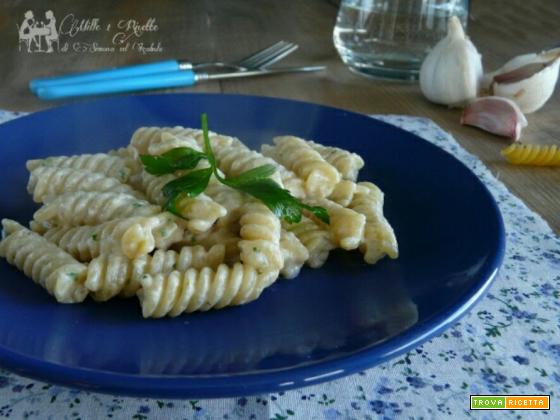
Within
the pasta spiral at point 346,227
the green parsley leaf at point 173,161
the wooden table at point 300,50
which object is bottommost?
the wooden table at point 300,50

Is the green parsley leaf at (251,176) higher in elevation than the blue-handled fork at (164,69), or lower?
higher

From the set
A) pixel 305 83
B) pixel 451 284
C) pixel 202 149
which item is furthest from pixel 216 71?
pixel 451 284

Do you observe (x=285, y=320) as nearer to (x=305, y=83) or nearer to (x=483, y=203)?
(x=483, y=203)

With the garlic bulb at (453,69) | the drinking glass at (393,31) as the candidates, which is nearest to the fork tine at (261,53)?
the drinking glass at (393,31)

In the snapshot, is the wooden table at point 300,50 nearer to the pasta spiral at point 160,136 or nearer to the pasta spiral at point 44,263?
the pasta spiral at point 160,136

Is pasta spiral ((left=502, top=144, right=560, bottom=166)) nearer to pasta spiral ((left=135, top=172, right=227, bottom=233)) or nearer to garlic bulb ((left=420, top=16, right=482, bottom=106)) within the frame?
garlic bulb ((left=420, top=16, right=482, bottom=106))

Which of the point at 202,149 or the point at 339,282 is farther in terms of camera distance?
the point at 202,149

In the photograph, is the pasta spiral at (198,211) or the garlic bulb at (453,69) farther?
the garlic bulb at (453,69)

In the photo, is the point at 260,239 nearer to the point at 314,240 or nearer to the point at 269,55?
the point at 314,240
